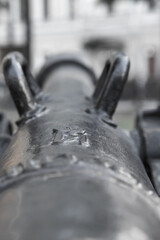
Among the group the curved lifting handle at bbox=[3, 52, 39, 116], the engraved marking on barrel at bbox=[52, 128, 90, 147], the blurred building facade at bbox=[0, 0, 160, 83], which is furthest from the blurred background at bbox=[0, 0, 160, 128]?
the engraved marking on barrel at bbox=[52, 128, 90, 147]

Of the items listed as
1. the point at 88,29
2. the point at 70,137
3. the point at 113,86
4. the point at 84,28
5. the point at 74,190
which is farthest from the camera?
the point at 84,28

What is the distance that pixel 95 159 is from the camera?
1225 mm

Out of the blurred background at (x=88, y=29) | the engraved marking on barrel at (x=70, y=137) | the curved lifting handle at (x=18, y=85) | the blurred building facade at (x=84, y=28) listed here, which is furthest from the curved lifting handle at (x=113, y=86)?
the blurred building facade at (x=84, y=28)

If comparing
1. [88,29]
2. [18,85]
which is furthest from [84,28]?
[18,85]

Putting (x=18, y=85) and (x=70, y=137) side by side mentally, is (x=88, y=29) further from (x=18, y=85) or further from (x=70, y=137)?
(x=70, y=137)

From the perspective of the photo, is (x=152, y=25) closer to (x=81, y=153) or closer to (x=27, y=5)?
(x=27, y=5)

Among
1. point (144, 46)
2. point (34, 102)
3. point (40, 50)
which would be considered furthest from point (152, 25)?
point (34, 102)

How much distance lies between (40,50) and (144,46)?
2956mm

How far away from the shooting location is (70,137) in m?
1.38

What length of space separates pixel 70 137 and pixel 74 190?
30cm

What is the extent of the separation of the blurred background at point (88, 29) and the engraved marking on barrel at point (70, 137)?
17408 millimetres

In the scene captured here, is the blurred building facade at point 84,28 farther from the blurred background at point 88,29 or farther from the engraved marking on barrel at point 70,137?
the engraved marking on barrel at point 70,137

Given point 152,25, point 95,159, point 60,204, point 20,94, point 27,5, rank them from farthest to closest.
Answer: point 27,5 → point 152,25 → point 20,94 → point 95,159 → point 60,204

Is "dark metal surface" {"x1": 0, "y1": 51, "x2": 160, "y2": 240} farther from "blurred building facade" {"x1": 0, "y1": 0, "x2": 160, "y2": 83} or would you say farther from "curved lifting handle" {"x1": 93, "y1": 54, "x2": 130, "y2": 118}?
"blurred building facade" {"x1": 0, "y1": 0, "x2": 160, "y2": 83}
